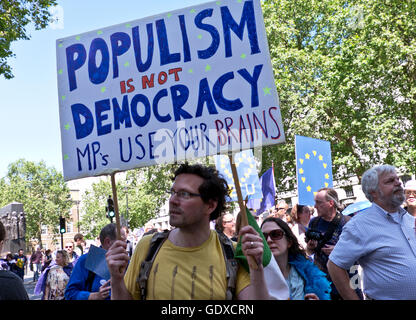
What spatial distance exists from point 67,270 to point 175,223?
4212 millimetres

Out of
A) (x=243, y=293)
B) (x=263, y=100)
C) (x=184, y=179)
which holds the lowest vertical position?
(x=243, y=293)

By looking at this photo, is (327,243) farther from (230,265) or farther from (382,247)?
(230,265)

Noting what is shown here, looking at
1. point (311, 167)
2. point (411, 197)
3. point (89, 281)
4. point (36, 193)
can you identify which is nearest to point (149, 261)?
point (89, 281)

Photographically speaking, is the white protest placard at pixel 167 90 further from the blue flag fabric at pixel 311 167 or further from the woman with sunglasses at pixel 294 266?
the blue flag fabric at pixel 311 167

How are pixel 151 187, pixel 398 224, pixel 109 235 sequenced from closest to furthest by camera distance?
pixel 398 224 → pixel 109 235 → pixel 151 187

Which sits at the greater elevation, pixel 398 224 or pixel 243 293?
→ pixel 398 224

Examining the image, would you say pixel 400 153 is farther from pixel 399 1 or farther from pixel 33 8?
pixel 33 8

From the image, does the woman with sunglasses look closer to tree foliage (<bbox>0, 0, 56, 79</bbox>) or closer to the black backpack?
the black backpack

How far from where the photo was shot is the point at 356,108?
21781mm

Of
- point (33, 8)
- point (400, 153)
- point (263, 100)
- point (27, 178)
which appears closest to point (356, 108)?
point (400, 153)

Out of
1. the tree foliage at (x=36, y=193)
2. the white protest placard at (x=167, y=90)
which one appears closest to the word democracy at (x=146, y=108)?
the white protest placard at (x=167, y=90)

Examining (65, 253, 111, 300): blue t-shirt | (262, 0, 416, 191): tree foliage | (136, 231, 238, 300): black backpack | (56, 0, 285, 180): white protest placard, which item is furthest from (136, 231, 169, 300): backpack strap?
(262, 0, 416, 191): tree foliage

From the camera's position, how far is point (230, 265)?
2389 millimetres

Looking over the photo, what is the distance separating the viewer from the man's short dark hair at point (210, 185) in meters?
2.57
